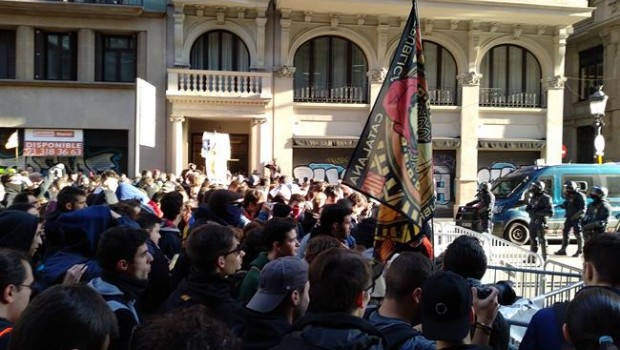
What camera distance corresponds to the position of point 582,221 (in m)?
14.4

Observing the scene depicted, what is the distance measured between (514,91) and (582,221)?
38.8ft

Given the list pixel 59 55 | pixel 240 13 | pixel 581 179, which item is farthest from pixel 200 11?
pixel 581 179

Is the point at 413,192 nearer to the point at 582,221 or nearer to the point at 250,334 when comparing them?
the point at 250,334

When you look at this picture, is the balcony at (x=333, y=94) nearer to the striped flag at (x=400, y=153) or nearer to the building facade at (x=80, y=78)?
the building facade at (x=80, y=78)

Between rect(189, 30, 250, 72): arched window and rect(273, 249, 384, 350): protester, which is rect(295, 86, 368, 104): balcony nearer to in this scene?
rect(189, 30, 250, 72): arched window

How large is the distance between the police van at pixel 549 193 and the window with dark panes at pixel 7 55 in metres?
17.6

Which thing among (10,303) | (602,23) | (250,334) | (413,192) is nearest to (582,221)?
(413,192)

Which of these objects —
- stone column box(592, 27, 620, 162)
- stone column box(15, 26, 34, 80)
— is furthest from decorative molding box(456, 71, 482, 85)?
stone column box(15, 26, 34, 80)

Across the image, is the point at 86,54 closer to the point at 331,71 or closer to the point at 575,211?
the point at 331,71

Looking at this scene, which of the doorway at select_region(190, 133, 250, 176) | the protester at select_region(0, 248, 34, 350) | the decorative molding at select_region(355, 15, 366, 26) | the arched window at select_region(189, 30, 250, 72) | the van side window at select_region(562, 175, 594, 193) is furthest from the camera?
the doorway at select_region(190, 133, 250, 176)

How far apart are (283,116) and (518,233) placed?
382 inches

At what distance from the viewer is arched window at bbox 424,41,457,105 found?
24359 millimetres

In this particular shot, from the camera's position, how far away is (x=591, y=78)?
2831 centimetres

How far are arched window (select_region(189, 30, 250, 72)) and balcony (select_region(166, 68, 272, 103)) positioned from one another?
3.10 feet
